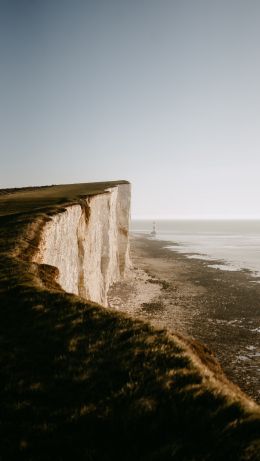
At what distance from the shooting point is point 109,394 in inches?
219

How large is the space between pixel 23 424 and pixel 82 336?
8.13 feet

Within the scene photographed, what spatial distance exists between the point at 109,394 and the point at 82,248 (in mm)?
19381

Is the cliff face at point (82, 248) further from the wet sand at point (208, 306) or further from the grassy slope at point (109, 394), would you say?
the grassy slope at point (109, 394)

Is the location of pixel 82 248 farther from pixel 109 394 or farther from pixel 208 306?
pixel 109 394

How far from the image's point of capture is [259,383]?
1803cm

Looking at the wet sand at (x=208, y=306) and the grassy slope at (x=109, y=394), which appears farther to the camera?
the wet sand at (x=208, y=306)

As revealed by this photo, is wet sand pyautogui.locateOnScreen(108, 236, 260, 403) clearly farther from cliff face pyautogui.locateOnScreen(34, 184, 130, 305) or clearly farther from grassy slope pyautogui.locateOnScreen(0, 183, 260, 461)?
grassy slope pyautogui.locateOnScreen(0, 183, 260, 461)

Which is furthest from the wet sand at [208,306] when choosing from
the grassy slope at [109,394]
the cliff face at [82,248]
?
the grassy slope at [109,394]

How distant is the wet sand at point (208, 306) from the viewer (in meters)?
21.5

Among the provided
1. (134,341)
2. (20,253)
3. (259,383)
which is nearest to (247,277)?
(259,383)

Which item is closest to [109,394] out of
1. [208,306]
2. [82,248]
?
[82,248]

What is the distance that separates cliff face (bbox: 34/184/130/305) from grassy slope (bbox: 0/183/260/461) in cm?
580

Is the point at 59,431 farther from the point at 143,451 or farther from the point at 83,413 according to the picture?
the point at 143,451

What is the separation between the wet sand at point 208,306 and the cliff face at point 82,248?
3648 mm
